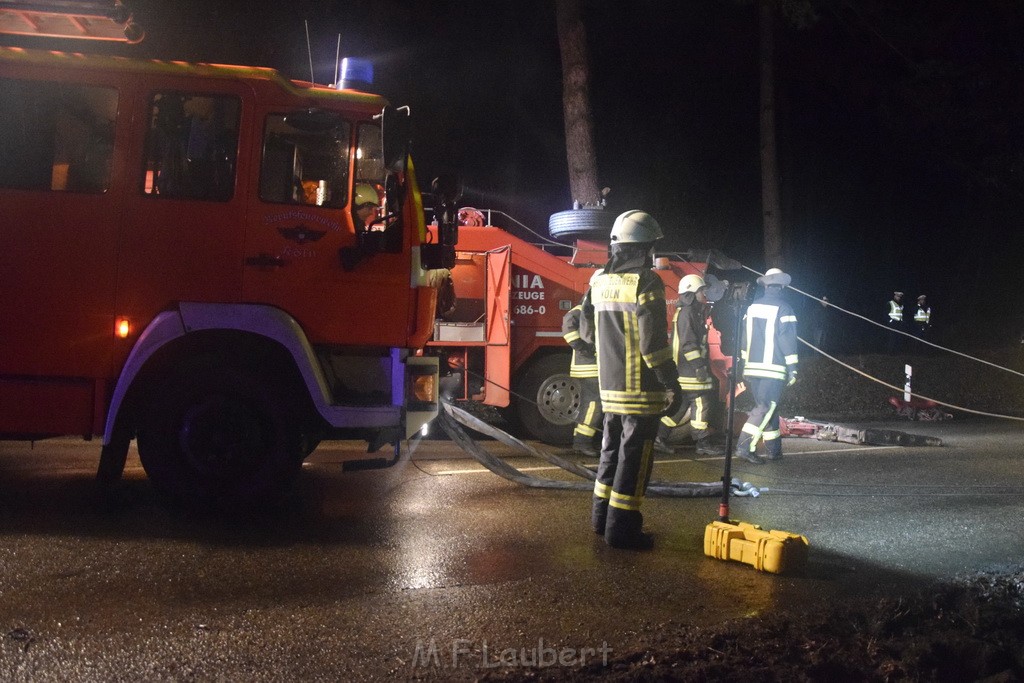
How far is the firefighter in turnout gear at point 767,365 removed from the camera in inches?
344

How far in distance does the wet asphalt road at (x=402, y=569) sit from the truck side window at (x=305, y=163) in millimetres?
2048

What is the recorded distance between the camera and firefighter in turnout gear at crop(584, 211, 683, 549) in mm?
5277

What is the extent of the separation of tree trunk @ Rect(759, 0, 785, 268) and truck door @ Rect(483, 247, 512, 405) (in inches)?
386

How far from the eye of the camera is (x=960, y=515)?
21.4ft

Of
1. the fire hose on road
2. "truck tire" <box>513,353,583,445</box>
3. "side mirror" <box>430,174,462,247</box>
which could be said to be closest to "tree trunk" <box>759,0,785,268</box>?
"truck tire" <box>513,353,583,445</box>

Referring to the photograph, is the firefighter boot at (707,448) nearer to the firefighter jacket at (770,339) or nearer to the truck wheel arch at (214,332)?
the firefighter jacket at (770,339)

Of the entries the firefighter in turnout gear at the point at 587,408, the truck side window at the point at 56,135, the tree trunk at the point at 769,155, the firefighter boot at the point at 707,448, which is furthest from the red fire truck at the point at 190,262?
the tree trunk at the point at 769,155

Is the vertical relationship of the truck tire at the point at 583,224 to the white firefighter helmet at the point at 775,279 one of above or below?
above

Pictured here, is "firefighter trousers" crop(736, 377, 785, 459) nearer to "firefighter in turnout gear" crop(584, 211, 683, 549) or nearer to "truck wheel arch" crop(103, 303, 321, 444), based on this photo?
"firefighter in turnout gear" crop(584, 211, 683, 549)

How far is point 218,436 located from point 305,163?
1.81m

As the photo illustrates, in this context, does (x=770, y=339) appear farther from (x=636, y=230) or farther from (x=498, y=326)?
(x=636, y=230)

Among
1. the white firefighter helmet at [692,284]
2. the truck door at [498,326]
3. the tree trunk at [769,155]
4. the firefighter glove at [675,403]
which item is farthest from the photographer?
the tree trunk at [769,155]

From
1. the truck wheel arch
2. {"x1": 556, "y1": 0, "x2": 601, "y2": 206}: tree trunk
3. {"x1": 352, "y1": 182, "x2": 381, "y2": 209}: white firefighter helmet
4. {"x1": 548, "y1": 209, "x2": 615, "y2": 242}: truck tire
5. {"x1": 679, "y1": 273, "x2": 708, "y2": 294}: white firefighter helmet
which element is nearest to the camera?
the truck wheel arch

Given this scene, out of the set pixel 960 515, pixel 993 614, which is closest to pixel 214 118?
pixel 993 614
